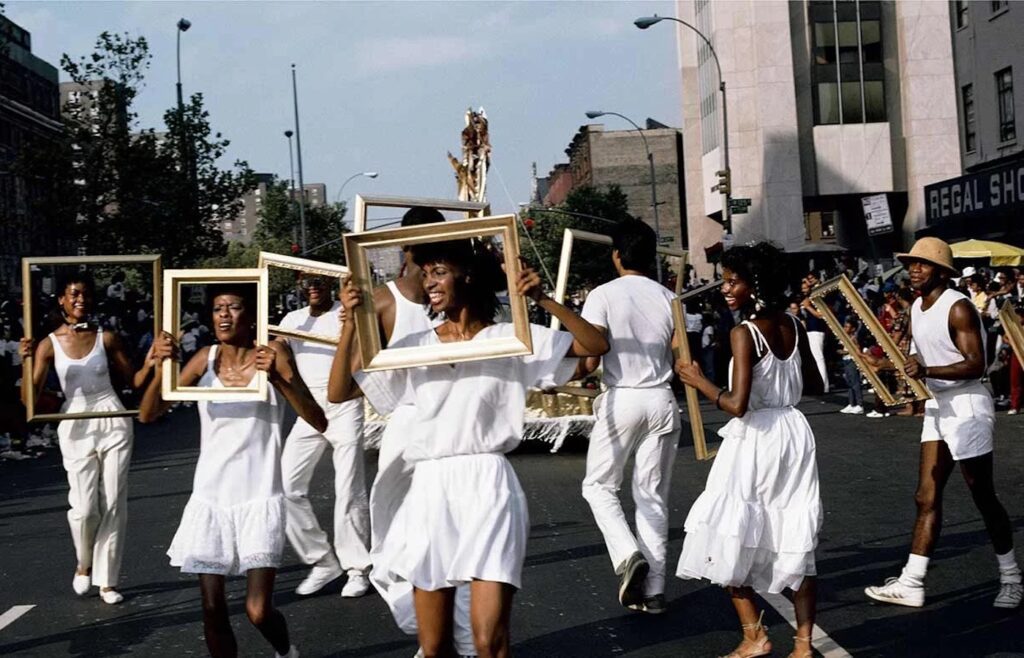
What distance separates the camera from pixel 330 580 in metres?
8.50

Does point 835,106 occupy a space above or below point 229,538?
above

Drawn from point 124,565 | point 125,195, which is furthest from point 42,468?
point 125,195

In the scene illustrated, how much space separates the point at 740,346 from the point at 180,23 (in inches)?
1709

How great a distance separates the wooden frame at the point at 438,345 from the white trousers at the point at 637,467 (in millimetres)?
2769

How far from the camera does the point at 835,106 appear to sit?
61.2 metres

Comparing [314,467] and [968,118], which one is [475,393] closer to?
[314,467]

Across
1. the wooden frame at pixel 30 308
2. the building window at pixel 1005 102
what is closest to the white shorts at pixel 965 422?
the wooden frame at pixel 30 308

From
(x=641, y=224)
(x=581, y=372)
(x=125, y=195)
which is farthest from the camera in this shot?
(x=125, y=195)

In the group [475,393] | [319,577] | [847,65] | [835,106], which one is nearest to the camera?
[475,393]

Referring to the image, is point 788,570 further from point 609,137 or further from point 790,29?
point 609,137

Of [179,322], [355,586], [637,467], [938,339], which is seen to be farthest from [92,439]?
[938,339]

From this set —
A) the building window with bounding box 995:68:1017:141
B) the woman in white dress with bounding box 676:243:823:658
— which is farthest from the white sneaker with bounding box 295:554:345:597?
the building window with bounding box 995:68:1017:141

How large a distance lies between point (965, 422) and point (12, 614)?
521 cm

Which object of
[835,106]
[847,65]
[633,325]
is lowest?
[633,325]
